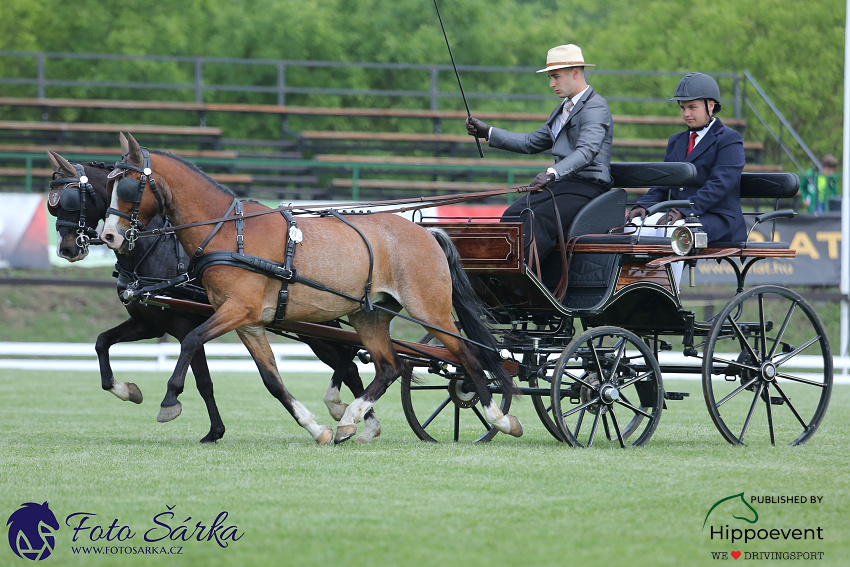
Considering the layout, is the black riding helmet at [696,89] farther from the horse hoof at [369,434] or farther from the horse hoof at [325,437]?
the horse hoof at [325,437]

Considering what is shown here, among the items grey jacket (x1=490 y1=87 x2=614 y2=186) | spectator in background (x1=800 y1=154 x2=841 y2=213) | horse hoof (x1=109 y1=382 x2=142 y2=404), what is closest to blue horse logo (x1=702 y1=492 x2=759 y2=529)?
grey jacket (x1=490 y1=87 x2=614 y2=186)

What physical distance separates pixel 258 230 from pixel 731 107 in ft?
70.3

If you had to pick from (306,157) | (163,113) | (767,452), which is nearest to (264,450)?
(767,452)

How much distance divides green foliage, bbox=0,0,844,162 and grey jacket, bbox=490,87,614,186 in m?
18.4

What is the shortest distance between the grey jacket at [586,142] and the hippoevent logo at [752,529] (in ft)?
8.69

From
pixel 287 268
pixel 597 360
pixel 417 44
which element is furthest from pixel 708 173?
pixel 417 44

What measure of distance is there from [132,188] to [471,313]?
90.2 inches

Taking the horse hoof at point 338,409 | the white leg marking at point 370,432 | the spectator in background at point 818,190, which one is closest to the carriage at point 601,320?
the white leg marking at point 370,432

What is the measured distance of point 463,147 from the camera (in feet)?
76.1

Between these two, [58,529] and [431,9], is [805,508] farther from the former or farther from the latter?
[431,9]

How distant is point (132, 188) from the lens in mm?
6699

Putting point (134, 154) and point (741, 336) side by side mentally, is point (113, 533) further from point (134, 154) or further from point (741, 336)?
point (741, 336)

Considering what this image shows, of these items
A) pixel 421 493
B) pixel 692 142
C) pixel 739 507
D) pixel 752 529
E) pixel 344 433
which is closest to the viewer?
pixel 752 529

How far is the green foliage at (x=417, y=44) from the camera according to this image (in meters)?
25.4
